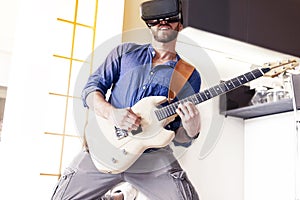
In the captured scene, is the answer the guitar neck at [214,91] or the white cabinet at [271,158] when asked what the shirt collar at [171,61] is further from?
the white cabinet at [271,158]

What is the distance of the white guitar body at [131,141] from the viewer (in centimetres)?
163

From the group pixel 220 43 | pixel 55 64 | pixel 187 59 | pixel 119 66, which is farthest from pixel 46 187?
pixel 220 43

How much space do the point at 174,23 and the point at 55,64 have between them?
2.78ft

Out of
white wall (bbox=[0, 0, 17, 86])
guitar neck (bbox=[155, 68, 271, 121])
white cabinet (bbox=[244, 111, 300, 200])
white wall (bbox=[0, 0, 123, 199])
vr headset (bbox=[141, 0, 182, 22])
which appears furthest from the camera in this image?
white wall (bbox=[0, 0, 17, 86])

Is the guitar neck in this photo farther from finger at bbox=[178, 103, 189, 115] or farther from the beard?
the beard

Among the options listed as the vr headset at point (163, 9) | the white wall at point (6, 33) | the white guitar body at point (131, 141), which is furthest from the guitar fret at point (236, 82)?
the white wall at point (6, 33)

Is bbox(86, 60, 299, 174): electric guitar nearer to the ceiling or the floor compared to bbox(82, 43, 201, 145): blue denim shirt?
nearer to the floor

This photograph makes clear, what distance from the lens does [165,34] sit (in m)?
1.76

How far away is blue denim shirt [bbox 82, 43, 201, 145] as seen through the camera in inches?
66.7

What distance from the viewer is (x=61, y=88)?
2.32 m

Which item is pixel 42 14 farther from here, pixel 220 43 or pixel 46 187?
pixel 220 43

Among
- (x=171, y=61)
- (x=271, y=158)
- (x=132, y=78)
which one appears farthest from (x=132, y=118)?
(x=271, y=158)

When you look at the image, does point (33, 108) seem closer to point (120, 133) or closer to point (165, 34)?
point (120, 133)

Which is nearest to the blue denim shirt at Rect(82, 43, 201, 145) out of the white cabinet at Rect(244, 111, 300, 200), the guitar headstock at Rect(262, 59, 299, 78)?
the guitar headstock at Rect(262, 59, 299, 78)
